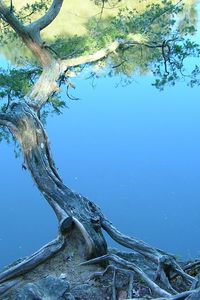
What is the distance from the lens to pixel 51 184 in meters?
3.48

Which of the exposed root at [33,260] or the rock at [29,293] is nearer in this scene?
the rock at [29,293]

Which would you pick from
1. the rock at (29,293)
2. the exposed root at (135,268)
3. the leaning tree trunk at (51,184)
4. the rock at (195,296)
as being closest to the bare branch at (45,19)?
the leaning tree trunk at (51,184)

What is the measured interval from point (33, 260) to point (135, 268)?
1.99ft

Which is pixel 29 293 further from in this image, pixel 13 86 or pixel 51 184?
pixel 13 86

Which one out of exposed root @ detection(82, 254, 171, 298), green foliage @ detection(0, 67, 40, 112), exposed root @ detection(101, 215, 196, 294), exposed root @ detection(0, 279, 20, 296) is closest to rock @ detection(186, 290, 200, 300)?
exposed root @ detection(82, 254, 171, 298)

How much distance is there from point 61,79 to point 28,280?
11.4 feet

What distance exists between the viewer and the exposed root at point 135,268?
7.57 ft

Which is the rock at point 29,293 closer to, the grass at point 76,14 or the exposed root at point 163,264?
the exposed root at point 163,264

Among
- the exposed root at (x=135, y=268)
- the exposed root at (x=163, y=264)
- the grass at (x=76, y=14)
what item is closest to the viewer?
the exposed root at (x=135, y=268)

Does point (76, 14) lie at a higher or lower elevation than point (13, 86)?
higher

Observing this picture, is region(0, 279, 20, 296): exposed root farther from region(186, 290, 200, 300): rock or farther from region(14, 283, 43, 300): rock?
region(186, 290, 200, 300): rock

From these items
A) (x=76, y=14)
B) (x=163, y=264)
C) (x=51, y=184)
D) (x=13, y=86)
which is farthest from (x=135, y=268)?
(x=76, y=14)

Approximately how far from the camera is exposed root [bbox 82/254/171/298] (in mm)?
2309

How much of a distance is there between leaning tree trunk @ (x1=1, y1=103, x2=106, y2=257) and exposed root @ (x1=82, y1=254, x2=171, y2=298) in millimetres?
121
